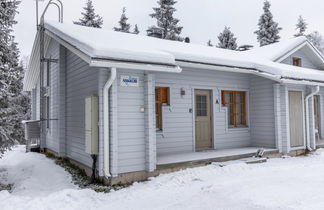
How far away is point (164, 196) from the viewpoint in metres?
5.20

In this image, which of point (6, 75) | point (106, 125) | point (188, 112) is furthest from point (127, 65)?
point (6, 75)

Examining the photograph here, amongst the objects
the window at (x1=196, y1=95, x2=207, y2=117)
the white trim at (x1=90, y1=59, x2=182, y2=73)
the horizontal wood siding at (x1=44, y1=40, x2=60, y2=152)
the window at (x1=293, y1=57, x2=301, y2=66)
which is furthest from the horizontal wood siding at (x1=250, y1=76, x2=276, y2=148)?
the horizontal wood siding at (x1=44, y1=40, x2=60, y2=152)

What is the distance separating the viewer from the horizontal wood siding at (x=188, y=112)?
8181mm

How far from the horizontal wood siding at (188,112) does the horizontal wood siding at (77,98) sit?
204cm

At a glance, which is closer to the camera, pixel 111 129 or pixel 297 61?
pixel 111 129

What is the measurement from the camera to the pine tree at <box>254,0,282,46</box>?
93.5 ft

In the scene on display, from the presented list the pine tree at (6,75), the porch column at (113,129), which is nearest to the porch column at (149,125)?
the porch column at (113,129)

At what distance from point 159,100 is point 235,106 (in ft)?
10.5

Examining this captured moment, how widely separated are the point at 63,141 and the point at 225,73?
580 cm

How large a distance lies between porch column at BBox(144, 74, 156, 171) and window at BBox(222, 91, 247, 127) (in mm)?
3997

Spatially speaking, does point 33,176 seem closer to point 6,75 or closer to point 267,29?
point 6,75

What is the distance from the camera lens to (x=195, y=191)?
17.5 ft

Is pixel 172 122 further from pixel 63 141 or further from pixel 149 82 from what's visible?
pixel 63 141

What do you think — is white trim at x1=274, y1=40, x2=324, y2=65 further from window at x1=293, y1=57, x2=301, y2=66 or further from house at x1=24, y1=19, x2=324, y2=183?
window at x1=293, y1=57, x2=301, y2=66
